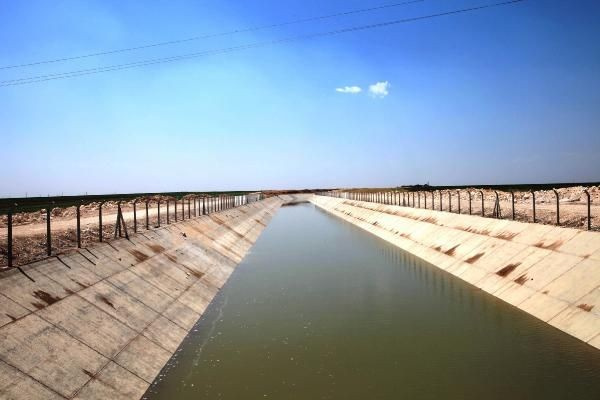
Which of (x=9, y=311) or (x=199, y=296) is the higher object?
(x=9, y=311)

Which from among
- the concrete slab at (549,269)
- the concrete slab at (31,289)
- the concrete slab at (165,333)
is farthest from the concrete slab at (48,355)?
the concrete slab at (549,269)

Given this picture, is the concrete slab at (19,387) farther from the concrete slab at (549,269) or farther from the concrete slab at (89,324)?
the concrete slab at (549,269)

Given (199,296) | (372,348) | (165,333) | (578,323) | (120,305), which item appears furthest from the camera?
(199,296)

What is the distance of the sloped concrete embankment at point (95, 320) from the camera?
822 cm

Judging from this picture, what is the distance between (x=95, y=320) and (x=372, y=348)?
7.14 m

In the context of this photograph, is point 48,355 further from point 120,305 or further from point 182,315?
point 182,315

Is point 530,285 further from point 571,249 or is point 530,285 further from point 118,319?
point 118,319

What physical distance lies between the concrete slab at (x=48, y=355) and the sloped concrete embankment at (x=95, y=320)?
0.02 m

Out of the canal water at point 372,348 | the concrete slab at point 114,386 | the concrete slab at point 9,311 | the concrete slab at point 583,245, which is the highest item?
the concrete slab at point 583,245

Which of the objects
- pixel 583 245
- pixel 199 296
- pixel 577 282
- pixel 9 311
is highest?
pixel 583 245

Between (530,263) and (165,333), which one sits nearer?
(165,333)

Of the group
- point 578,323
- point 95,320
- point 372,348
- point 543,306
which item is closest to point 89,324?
point 95,320

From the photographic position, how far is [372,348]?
11.8 meters

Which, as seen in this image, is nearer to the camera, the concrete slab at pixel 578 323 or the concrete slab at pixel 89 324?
the concrete slab at pixel 89 324
